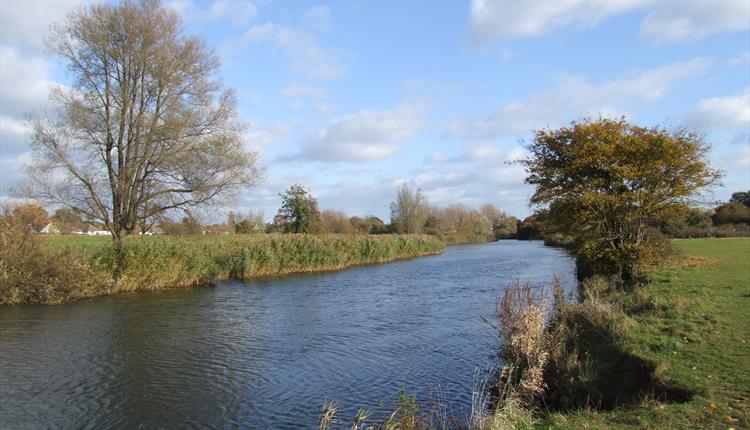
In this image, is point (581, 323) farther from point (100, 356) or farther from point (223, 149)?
point (223, 149)

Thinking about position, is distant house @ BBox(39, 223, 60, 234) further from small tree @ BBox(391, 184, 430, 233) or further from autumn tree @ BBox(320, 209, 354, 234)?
small tree @ BBox(391, 184, 430, 233)

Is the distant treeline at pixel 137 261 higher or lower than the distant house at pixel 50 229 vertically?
lower

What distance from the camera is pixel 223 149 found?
2605 cm

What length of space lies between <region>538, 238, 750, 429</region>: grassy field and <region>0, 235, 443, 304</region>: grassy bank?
63.6ft

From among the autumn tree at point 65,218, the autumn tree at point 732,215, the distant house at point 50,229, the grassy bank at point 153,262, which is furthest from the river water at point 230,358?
the autumn tree at point 732,215

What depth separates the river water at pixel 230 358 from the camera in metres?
8.52

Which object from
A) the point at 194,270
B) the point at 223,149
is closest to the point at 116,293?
the point at 194,270

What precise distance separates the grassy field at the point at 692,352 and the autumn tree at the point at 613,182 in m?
2.93

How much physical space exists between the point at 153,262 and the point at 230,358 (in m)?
13.8

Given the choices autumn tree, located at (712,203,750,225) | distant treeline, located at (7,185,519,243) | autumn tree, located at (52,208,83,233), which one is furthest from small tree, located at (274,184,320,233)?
autumn tree, located at (712,203,750,225)

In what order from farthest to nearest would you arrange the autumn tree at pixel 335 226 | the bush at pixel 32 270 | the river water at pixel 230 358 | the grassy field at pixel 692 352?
1. the autumn tree at pixel 335 226
2. the bush at pixel 32 270
3. the river water at pixel 230 358
4. the grassy field at pixel 692 352

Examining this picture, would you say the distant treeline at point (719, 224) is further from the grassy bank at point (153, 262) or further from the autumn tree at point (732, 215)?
the grassy bank at point (153, 262)

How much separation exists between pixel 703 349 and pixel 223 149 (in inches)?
904

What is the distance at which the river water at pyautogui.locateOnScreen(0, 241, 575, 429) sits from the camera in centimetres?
852
